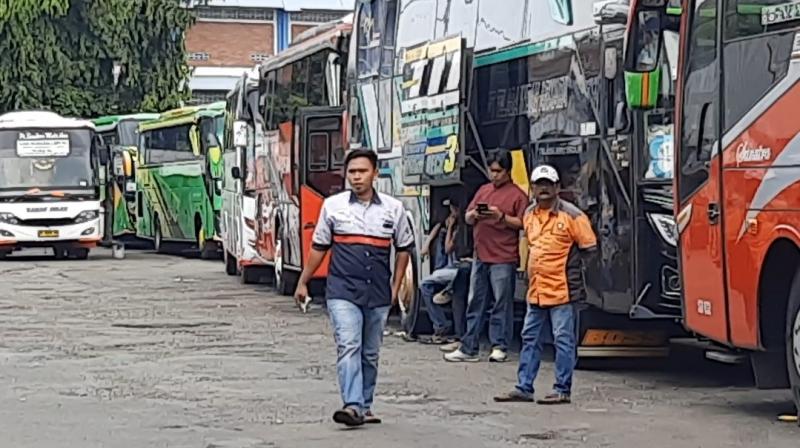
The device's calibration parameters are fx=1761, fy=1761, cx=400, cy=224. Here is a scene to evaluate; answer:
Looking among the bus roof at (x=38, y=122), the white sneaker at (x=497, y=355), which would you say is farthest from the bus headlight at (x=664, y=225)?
the bus roof at (x=38, y=122)

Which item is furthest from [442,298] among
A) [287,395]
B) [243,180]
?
[243,180]

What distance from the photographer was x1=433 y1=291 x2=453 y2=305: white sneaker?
54.6 ft

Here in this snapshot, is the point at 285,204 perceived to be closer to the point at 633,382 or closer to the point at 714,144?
the point at 633,382

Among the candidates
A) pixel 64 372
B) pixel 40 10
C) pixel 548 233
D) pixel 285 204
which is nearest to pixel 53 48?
pixel 40 10

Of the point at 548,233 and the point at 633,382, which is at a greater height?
the point at 548,233

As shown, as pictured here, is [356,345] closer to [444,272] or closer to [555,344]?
[555,344]

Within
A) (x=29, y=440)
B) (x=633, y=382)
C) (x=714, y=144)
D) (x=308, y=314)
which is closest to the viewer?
(x=29, y=440)

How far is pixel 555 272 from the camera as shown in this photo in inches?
480

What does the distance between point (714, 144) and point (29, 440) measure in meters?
4.85

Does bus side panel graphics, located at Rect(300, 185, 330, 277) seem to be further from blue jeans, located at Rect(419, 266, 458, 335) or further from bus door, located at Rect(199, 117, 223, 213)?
bus door, located at Rect(199, 117, 223, 213)

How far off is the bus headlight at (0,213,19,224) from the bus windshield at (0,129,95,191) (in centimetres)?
66

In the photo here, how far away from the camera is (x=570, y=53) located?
571 inches

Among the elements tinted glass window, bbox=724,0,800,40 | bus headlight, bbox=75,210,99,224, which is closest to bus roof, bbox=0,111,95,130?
bus headlight, bbox=75,210,99,224

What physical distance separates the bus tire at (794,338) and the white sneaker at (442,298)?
238 inches
